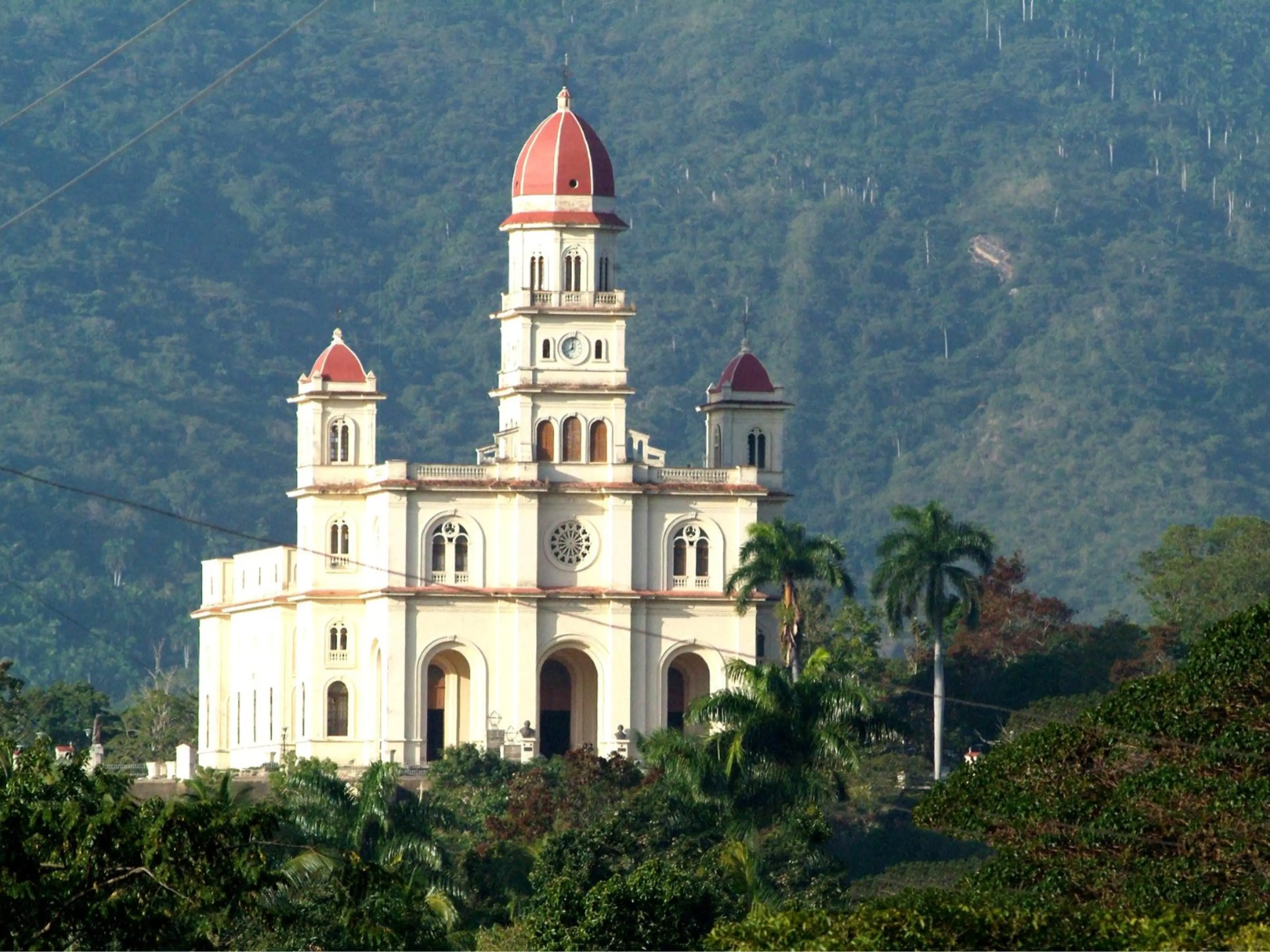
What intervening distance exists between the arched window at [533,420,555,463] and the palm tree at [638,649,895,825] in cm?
1835

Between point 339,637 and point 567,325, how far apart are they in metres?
11.1

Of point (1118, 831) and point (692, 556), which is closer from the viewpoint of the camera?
point (1118, 831)

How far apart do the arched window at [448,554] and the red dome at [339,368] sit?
530 centimetres

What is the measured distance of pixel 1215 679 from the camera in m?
51.2

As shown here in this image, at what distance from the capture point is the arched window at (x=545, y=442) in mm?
105062

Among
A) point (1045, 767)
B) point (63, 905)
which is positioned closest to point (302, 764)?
point (1045, 767)

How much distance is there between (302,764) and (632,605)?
621 inches

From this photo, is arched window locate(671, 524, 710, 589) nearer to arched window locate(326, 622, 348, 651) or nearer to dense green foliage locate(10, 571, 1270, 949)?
dense green foliage locate(10, 571, 1270, 949)

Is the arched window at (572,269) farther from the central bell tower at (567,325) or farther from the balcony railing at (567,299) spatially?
the balcony railing at (567,299)

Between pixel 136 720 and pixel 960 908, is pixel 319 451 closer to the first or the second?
pixel 136 720

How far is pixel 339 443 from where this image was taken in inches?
4176

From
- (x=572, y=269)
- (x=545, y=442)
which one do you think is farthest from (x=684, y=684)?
(x=572, y=269)

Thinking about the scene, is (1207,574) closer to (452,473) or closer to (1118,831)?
(452,473)

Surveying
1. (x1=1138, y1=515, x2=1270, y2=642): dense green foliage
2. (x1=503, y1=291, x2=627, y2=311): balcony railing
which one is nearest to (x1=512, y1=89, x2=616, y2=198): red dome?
(x1=503, y1=291, x2=627, y2=311): balcony railing
